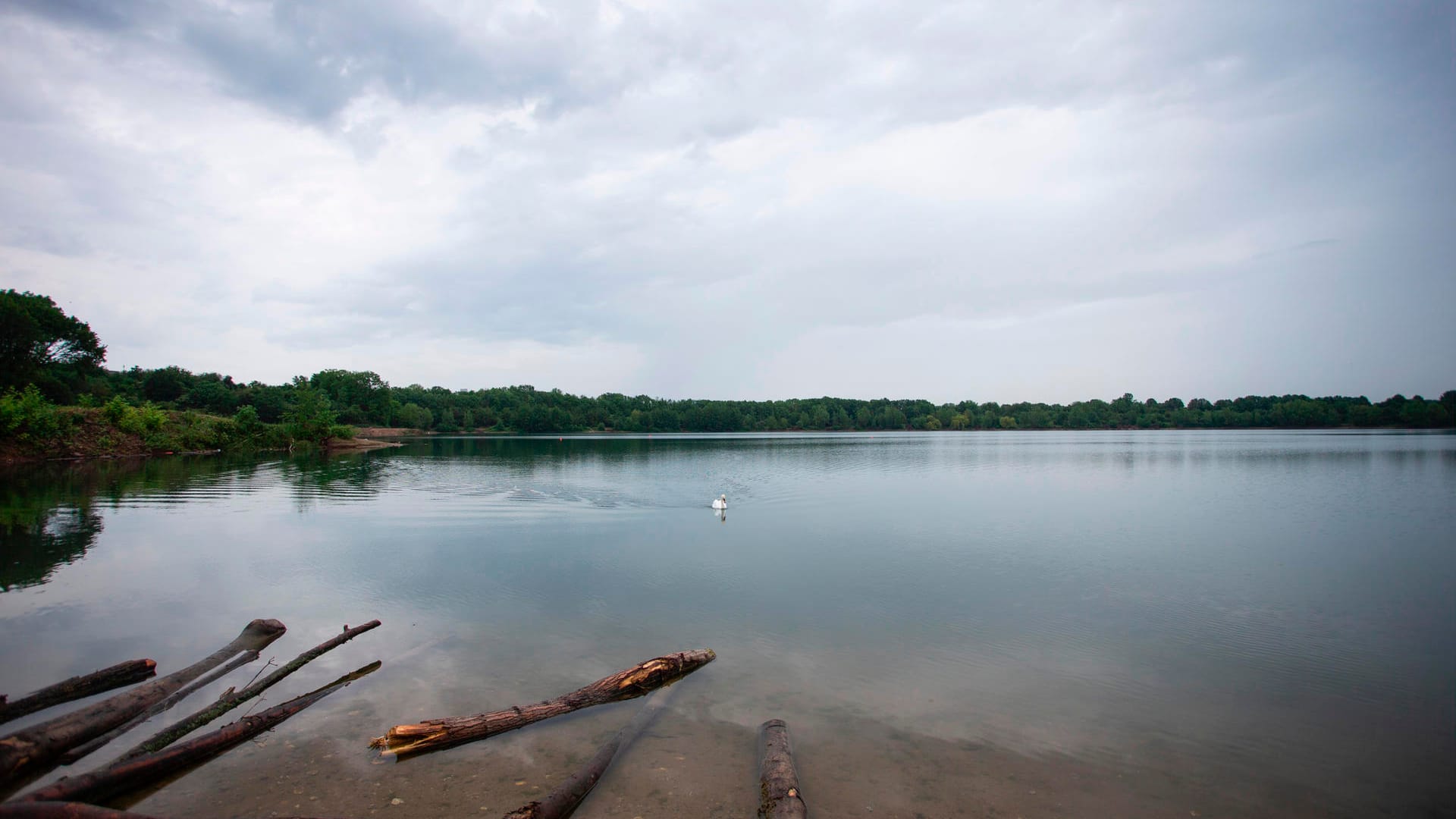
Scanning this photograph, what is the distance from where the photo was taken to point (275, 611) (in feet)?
33.8

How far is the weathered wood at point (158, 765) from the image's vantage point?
175 inches

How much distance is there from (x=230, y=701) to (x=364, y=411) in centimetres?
11737

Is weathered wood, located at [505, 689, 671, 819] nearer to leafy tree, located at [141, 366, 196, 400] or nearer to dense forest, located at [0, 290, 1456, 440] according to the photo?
dense forest, located at [0, 290, 1456, 440]

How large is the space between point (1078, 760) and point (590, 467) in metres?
38.1

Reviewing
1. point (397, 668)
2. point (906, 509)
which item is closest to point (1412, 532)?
point (906, 509)

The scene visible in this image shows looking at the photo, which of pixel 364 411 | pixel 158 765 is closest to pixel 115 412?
pixel 158 765

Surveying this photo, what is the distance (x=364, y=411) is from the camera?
360 feet

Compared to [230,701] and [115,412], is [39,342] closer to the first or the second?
[115,412]

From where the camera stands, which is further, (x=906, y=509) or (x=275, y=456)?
(x=275, y=456)

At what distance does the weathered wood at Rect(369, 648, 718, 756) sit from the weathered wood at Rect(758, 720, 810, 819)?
1612mm

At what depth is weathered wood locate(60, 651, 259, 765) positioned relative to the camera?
535cm

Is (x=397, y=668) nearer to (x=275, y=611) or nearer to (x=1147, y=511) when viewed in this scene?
(x=275, y=611)

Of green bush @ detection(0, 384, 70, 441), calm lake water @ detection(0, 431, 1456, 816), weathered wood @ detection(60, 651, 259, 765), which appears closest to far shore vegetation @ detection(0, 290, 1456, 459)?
green bush @ detection(0, 384, 70, 441)

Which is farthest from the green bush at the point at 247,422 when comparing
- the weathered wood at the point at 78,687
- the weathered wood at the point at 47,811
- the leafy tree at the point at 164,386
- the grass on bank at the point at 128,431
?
the weathered wood at the point at 47,811
